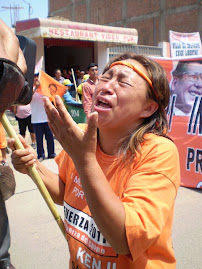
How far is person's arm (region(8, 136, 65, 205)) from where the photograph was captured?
1.38 meters

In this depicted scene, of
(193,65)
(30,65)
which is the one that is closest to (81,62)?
(193,65)

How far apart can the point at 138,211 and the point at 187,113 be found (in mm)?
3632

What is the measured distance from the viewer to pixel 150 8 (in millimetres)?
26719

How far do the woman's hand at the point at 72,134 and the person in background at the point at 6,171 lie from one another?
21 cm

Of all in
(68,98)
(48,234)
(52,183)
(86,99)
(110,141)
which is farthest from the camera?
(68,98)

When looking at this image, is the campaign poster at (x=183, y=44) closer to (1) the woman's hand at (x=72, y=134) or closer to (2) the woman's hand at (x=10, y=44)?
(2) the woman's hand at (x=10, y=44)

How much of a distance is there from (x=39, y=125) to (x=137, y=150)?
5.07 m

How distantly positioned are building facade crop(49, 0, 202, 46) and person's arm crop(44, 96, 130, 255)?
2506 cm

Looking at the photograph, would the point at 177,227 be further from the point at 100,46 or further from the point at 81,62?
the point at 81,62

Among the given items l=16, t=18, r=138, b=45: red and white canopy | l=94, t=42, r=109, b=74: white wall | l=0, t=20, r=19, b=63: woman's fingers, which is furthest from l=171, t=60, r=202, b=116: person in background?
l=94, t=42, r=109, b=74: white wall

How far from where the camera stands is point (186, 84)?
4461mm

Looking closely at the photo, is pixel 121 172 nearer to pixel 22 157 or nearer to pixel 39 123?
pixel 22 157

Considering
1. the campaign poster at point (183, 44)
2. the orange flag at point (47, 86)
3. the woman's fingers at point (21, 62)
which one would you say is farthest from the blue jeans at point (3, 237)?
the campaign poster at point (183, 44)

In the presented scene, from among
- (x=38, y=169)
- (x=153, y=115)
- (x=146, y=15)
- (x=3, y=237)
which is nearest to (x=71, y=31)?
(x=3, y=237)
